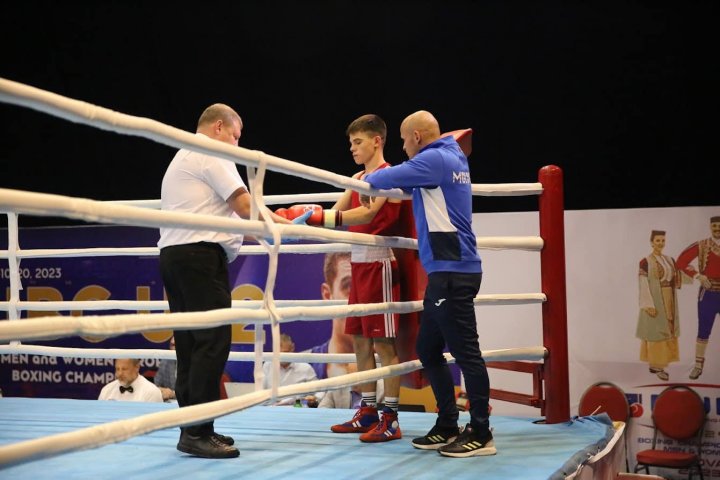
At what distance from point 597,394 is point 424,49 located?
105 inches

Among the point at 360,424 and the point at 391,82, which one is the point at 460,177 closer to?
the point at 360,424

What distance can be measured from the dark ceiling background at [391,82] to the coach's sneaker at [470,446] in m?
3.33

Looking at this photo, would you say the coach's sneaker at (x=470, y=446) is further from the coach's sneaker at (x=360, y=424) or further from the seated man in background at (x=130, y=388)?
the seated man in background at (x=130, y=388)

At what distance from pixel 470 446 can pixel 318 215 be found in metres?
0.80

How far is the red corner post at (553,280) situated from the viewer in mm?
2912

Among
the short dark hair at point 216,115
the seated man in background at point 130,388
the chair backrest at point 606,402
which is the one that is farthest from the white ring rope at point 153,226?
the chair backrest at point 606,402

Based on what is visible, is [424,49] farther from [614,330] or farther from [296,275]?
[614,330]

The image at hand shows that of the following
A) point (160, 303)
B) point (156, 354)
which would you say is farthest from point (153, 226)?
point (156, 354)

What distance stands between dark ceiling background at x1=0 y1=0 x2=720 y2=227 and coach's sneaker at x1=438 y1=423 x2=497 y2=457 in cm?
333

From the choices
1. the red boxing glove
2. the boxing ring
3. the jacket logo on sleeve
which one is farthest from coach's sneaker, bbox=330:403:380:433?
the jacket logo on sleeve

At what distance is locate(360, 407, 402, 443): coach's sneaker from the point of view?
2.45m

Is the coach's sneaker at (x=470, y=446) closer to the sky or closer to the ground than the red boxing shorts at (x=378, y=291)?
closer to the ground

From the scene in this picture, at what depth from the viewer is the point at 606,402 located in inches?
A: 199

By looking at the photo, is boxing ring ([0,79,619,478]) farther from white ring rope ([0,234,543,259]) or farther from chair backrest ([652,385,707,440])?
chair backrest ([652,385,707,440])
